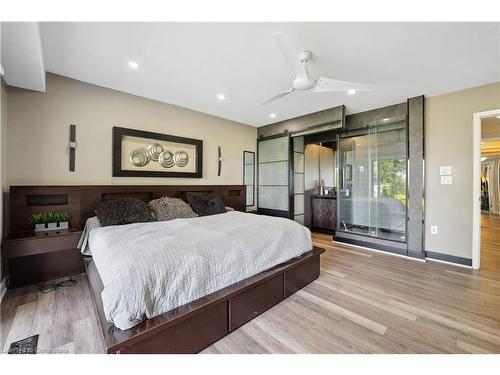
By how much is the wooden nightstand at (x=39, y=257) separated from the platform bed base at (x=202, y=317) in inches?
18.1

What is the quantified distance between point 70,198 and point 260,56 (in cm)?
290

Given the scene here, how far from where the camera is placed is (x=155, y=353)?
1273 millimetres

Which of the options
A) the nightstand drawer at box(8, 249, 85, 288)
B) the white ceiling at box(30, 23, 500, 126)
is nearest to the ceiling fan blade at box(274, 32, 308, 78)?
the white ceiling at box(30, 23, 500, 126)

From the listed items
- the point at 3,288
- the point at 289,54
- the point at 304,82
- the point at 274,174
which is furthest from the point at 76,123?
the point at 274,174

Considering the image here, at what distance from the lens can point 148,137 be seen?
3410mm

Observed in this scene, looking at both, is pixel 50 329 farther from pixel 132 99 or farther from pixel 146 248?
pixel 132 99

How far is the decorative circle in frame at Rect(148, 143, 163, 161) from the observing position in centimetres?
344

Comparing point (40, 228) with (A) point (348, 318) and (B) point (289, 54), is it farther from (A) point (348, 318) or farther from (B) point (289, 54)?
(A) point (348, 318)

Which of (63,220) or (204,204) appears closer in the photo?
(63,220)

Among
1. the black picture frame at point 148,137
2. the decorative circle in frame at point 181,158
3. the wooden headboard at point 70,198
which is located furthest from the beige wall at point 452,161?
the wooden headboard at point 70,198

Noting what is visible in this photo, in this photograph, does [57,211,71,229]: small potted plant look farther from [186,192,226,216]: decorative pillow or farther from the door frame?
the door frame

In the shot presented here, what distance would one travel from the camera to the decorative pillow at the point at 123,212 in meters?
2.52

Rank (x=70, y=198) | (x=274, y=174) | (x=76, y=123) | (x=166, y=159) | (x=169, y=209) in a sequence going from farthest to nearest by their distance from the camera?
1. (x=274, y=174)
2. (x=166, y=159)
3. (x=169, y=209)
4. (x=76, y=123)
5. (x=70, y=198)
